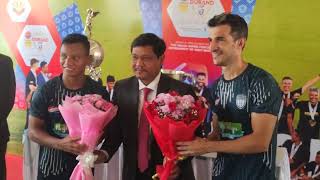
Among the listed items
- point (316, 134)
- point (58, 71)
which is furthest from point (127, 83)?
point (58, 71)

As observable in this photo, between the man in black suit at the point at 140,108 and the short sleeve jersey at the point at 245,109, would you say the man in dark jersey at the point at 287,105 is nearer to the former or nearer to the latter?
the short sleeve jersey at the point at 245,109

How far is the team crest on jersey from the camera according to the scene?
1.89 metres

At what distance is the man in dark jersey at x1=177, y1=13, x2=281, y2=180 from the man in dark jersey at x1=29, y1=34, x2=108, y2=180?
0.59 m

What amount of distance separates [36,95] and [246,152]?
106cm

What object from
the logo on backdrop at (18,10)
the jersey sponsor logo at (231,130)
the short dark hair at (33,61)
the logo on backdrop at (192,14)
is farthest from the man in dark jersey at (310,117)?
the logo on backdrop at (18,10)

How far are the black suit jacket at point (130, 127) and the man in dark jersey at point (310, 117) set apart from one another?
3.91 ft

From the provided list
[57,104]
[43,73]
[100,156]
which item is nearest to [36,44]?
[43,73]

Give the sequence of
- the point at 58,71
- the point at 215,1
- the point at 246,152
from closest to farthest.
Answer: the point at 246,152 < the point at 215,1 < the point at 58,71

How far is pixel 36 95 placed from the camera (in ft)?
6.88

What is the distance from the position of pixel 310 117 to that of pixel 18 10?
2.85 meters

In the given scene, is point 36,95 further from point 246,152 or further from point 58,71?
point 58,71

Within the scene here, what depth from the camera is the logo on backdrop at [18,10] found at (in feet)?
13.2

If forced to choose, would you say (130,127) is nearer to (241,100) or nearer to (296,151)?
(241,100)

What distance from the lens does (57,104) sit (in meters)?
2.04
